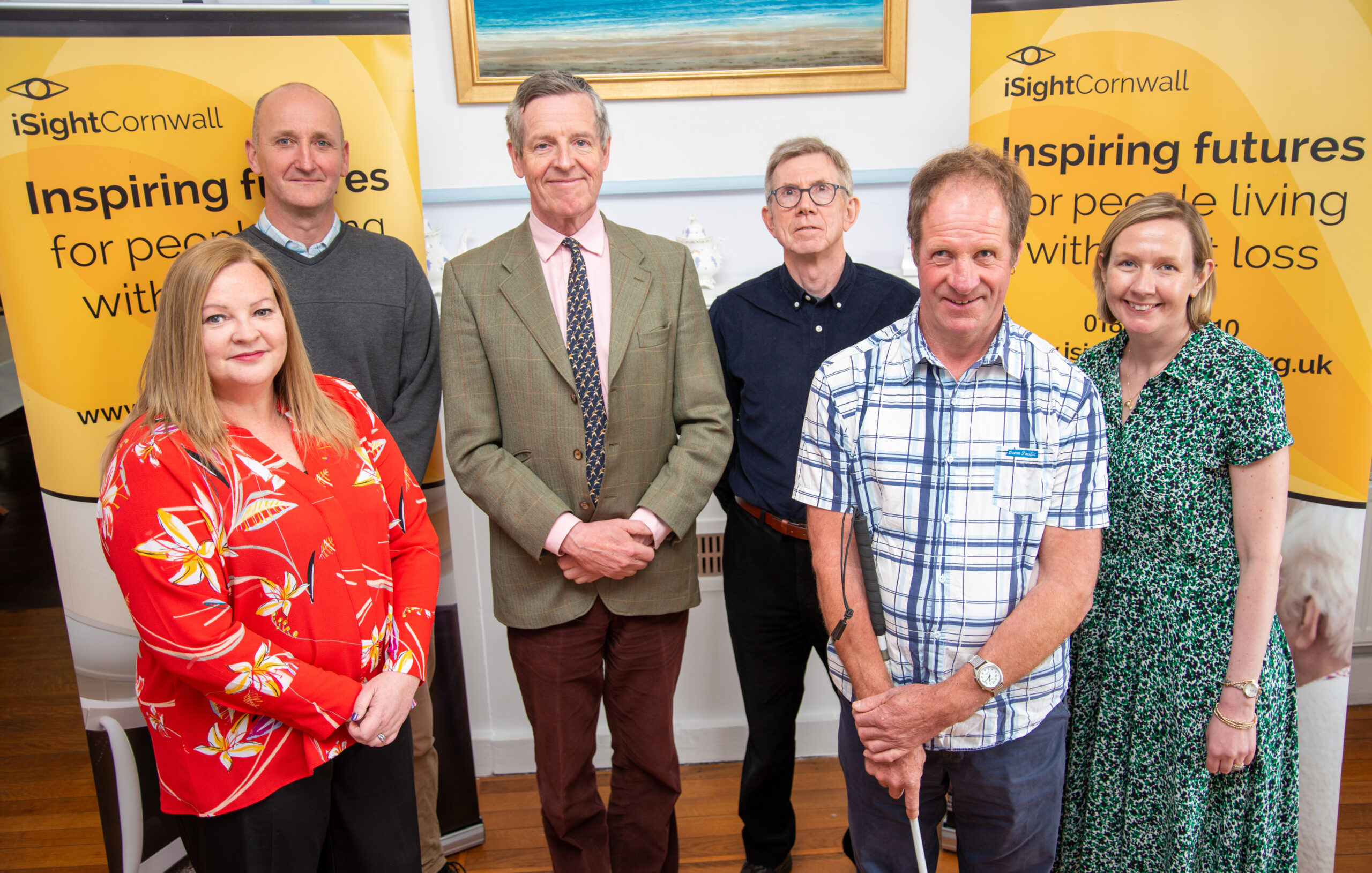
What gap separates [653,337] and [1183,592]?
117 centimetres

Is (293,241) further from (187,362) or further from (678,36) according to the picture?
(678,36)

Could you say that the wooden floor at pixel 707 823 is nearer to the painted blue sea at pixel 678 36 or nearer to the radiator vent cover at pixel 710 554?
the radiator vent cover at pixel 710 554

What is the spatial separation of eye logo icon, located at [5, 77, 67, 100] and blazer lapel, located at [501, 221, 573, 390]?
45.2 inches

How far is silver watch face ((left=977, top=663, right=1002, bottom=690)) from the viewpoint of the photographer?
1.35 meters

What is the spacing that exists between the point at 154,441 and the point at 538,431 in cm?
70

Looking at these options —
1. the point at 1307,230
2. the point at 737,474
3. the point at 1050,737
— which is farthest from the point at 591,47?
the point at 1050,737

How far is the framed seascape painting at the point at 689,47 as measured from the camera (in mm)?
2639

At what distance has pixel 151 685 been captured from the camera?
1.42 meters

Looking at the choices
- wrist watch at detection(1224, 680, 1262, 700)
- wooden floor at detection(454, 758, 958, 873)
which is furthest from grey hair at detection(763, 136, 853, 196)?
wooden floor at detection(454, 758, 958, 873)

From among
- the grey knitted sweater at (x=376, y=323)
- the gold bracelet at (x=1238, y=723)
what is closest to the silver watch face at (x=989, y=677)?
the gold bracelet at (x=1238, y=723)

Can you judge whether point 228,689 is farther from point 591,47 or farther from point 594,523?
point 591,47

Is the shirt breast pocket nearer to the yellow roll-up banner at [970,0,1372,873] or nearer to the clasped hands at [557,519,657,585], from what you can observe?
the clasped hands at [557,519,657,585]

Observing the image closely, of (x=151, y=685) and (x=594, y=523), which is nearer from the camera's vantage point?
(x=151, y=685)

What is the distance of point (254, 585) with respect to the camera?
137 cm
